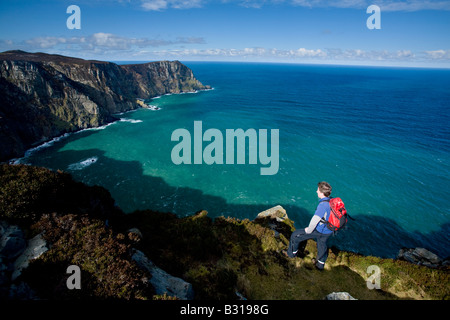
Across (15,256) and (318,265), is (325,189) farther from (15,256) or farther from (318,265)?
(15,256)

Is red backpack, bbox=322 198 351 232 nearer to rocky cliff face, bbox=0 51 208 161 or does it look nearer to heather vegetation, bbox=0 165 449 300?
heather vegetation, bbox=0 165 449 300

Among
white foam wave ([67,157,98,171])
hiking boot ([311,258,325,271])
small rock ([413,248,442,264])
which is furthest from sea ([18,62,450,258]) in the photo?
hiking boot ([311,258,325,271])

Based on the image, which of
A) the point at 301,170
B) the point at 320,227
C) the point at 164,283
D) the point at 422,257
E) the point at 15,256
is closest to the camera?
the point at 15,256

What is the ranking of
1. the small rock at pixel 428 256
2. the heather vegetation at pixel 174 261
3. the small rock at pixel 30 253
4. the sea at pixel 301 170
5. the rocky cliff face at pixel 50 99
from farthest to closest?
the rocky cliff face at pixel 50 99
the sea at pixel 301 170
the small rock at pixel 428 256
the heather vegetation at pixel 174 261
the small rock at pixel 30 253

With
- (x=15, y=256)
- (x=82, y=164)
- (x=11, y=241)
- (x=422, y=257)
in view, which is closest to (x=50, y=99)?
(x=82, y=164)

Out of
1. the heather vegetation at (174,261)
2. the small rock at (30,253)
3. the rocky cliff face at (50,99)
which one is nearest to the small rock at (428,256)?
the heather vegetation at (174,261)

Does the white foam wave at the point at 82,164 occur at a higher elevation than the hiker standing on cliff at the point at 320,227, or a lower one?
lower

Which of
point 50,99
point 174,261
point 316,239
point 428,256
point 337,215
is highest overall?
point 50,99

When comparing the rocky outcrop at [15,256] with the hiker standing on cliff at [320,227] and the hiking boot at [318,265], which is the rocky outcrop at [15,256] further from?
the hiking boot at [318,265]
